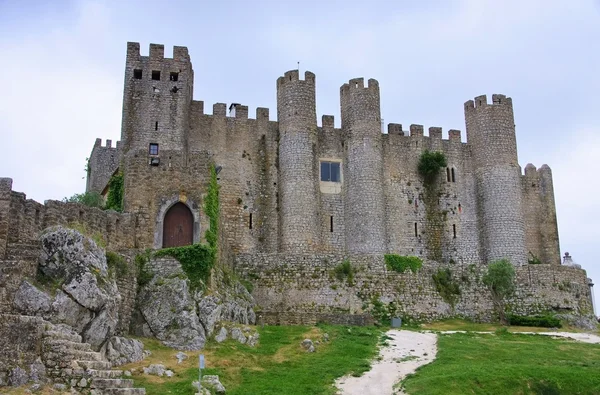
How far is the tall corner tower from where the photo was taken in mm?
44812

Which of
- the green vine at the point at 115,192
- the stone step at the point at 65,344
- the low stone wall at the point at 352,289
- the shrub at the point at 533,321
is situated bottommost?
the stone step at the point at 65,344

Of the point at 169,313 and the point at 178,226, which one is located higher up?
the point at 178,226

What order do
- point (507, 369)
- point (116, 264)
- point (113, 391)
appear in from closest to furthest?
point (113, 391), point (507, 369), point (116, 264)

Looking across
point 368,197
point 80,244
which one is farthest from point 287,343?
point 368,197

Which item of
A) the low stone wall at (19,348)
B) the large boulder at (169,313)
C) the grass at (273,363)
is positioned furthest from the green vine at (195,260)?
the low stone wall at (19,348)

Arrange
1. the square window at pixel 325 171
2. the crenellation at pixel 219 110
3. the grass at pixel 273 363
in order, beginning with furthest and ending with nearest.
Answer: the square window at pixel 325 171 → the crenellation at pixel 219 110 → the grass at pixel 273 363

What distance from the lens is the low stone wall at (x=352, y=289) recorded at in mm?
39656

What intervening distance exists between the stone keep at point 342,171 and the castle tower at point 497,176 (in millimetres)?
70

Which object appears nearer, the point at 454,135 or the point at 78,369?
the point at 78,369

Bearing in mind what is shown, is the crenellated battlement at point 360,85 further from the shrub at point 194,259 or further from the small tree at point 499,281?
the shrub at point 194,259

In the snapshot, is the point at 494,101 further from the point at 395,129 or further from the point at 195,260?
the point at 195,260

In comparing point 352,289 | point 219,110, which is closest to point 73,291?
point 352,289

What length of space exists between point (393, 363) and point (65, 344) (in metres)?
12.5

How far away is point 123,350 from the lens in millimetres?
26500
